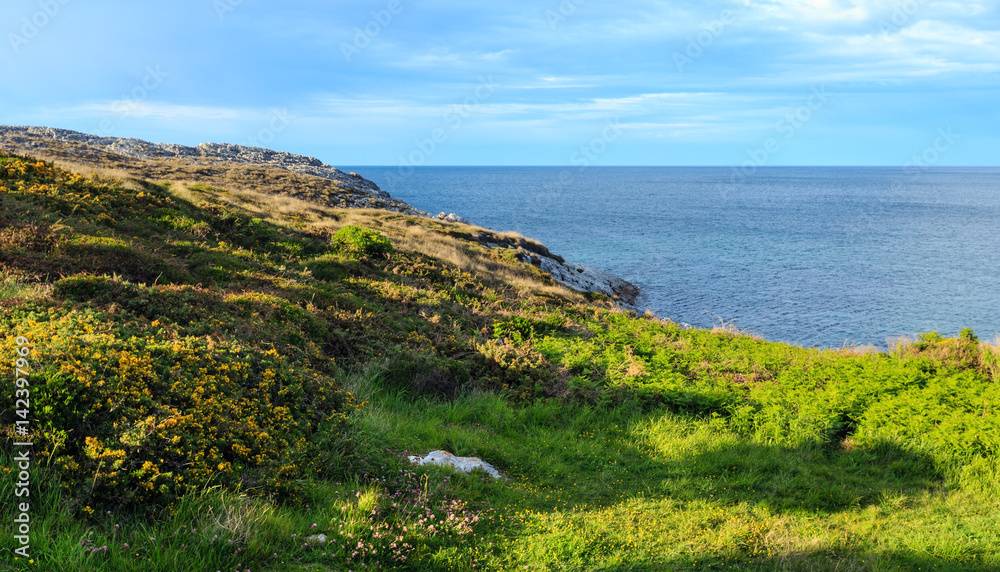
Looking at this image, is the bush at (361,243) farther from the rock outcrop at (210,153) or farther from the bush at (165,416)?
the rock outcrop at (210,153)

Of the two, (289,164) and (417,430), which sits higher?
(289,164)

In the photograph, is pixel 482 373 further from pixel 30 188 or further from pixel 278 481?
pixel 30 188

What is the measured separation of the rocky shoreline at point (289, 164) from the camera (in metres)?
40.2

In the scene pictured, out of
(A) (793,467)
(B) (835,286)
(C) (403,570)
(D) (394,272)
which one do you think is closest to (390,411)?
(C) (403,570)

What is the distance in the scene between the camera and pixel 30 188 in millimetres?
14391

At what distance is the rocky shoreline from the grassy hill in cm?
1743

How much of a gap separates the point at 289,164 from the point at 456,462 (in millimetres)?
97312

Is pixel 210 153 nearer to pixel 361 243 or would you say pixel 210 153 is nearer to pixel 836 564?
pixel 361 243

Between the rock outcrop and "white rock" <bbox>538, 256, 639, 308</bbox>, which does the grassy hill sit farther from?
the rock outcrop

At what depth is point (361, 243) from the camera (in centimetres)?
2067

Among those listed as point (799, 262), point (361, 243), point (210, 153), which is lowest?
point (799, 262)

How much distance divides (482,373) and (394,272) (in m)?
8.60

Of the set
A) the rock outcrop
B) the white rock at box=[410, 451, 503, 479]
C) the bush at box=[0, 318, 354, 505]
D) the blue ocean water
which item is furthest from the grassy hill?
the rock outcrop

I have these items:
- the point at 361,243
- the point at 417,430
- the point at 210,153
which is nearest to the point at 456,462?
the point at 417,430
